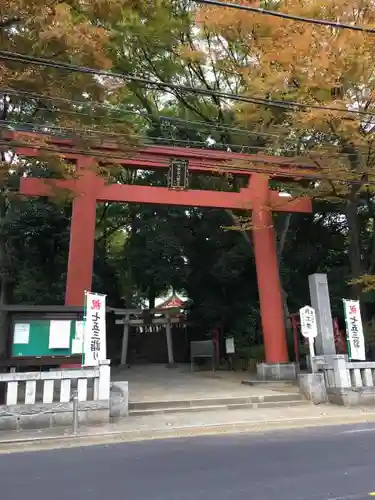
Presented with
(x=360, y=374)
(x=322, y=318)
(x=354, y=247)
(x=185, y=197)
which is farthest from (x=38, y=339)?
(x=354, y=247)

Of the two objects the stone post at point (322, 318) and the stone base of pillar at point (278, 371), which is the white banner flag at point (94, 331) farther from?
the stone base of pillar at point (278, 371)

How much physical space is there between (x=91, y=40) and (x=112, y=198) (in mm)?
5176

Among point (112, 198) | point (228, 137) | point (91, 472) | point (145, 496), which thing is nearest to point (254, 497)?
point (145, 496)

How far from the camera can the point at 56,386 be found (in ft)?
30.3

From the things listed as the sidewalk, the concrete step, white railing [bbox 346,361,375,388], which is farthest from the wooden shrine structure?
the sidewalk

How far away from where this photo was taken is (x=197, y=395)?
1115cm

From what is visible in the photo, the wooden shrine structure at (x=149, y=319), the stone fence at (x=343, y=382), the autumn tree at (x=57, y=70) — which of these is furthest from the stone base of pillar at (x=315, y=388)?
the wooden shrine structure at (x=149, y=319)

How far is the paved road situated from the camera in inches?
175

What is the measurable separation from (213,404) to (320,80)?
832cm

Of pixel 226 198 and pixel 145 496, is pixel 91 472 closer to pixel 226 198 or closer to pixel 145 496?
pixel 145 496

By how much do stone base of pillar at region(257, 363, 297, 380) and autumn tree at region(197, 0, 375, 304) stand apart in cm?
337

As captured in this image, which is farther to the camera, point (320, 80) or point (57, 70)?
point (320, 80)

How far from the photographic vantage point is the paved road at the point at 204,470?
445 cm

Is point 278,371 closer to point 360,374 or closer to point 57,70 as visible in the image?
point 360,374
